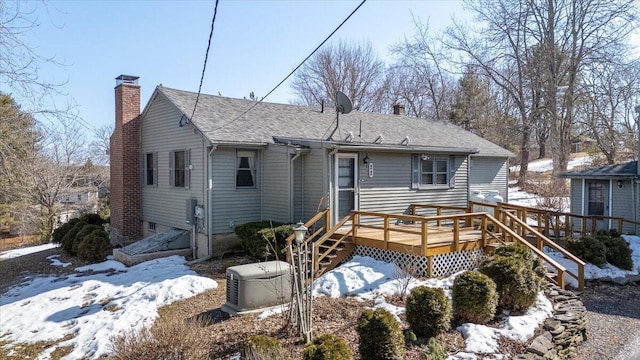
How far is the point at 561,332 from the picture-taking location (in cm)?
623

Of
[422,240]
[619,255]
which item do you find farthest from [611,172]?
[422,240]

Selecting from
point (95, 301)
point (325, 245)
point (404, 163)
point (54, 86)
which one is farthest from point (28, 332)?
point (404, 163)

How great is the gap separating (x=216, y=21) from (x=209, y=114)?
7105mm

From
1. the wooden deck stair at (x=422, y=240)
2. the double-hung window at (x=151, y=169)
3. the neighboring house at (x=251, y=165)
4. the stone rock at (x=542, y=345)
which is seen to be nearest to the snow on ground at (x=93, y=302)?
the neighboring house at (x=251, y=165)

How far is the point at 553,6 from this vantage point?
25.3m

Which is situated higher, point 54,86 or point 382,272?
point 54,86

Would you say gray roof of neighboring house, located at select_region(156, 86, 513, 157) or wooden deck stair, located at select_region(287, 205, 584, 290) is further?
gray roof of neighboring house, located at select_region(156, 86, 513, 157)

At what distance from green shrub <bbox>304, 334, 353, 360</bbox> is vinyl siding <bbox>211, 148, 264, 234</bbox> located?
768cm

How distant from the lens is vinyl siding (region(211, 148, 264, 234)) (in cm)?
1184

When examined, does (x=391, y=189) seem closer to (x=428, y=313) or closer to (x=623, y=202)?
(x=428, y=313)

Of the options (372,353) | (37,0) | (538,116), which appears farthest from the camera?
(538,116)

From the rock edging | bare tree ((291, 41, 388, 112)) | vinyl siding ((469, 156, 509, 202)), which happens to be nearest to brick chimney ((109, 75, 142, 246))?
the rock edging

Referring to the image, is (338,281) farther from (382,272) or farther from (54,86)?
(54,86)

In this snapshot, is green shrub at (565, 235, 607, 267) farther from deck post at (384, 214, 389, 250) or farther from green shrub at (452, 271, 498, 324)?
green shrub at (452, 271, 498, 324)
